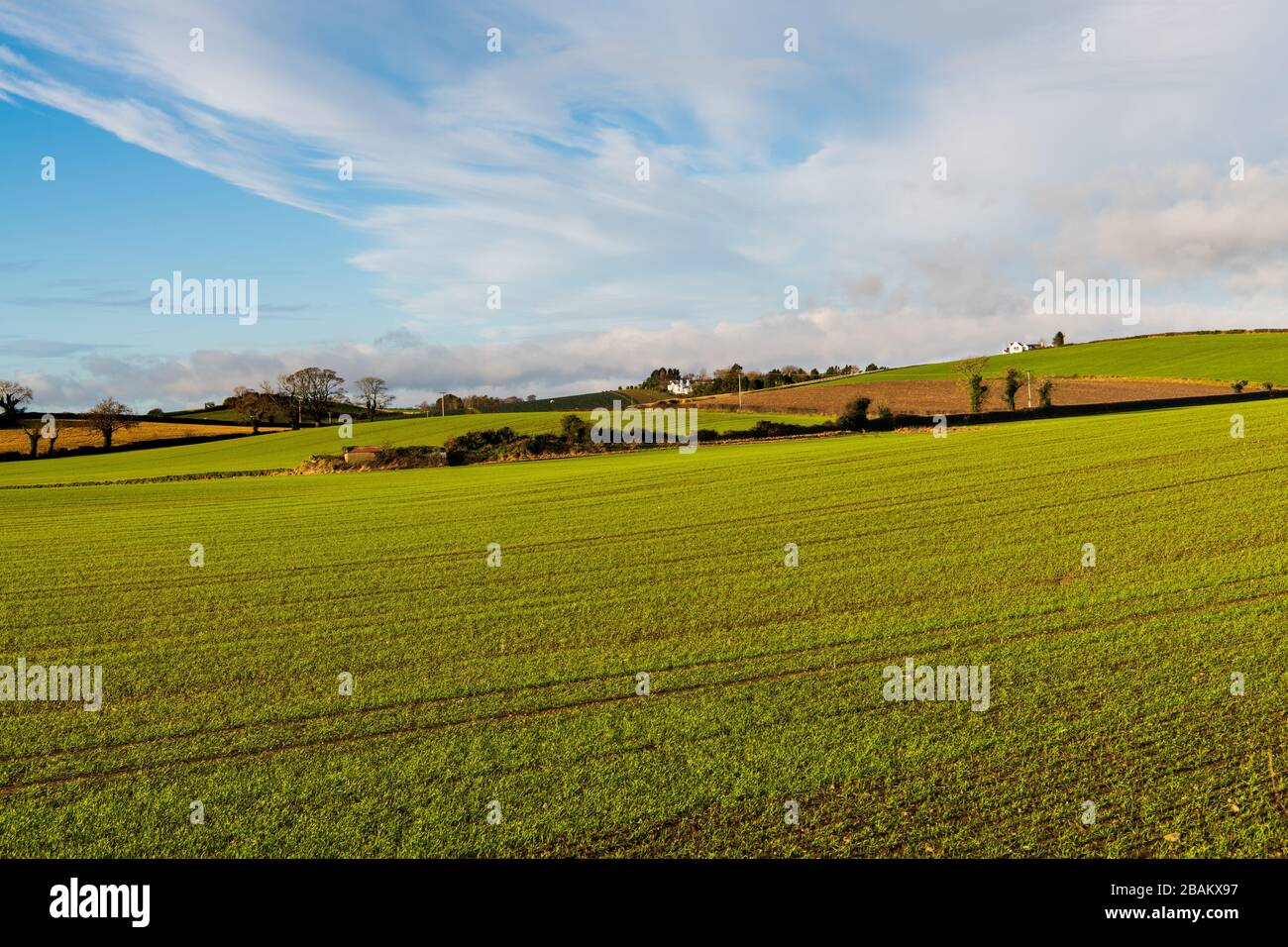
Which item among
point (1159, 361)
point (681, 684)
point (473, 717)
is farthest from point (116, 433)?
point (1159, 361)

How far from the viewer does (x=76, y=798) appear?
838 centimetres

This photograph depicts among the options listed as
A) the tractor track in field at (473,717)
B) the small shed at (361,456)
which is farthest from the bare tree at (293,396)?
the tractor track in field at (473,717)

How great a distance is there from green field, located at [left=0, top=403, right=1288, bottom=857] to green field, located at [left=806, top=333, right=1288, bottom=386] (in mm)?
79934

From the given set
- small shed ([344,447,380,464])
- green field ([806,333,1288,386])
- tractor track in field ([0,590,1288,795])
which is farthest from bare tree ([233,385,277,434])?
tractor track in field ([0,590,1288,795])

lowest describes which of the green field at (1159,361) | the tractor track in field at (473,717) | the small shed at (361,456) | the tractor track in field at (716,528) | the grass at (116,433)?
the tractor track in field at (473,717)

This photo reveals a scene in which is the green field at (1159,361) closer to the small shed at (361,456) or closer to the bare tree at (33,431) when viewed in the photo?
the small shed at (361,456)

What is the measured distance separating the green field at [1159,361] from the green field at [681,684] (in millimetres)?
79934

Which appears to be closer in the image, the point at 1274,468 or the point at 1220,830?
the point at 1220,830

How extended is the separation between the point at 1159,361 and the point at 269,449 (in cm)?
10903

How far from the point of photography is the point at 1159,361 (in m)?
102

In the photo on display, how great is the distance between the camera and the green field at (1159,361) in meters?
88.2

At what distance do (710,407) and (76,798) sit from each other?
88665mm
